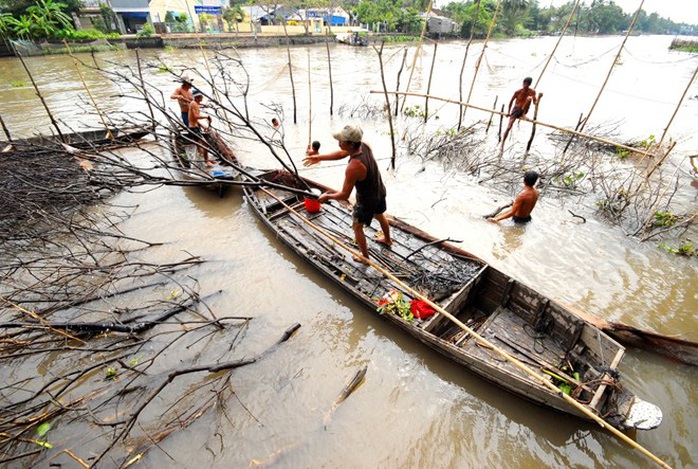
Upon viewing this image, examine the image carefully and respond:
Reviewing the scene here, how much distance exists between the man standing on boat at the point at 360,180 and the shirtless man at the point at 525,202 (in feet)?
8.14

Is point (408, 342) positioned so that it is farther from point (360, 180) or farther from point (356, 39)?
point (356, 39)

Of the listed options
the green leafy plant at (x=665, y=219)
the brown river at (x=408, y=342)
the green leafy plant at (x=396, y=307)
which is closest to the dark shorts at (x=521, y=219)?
the brown river at (x=408, y=342)

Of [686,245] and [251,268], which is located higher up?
[686,245]

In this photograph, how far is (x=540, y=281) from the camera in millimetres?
4789

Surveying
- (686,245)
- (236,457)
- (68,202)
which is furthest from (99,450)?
(686,245)

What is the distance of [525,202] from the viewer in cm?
538

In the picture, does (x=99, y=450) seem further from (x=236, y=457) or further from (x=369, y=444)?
(x=369, y=444)

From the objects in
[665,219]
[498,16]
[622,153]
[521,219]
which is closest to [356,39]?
[498,16]

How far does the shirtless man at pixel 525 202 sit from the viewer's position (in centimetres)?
503

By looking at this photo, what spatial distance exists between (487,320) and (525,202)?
2.62 meters

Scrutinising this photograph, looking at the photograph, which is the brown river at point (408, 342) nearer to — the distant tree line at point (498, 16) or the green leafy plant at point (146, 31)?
the distant tree line at point (498, 16)

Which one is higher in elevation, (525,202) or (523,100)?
(523,100)

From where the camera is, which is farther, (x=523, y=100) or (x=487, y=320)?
(x=523, y=100)

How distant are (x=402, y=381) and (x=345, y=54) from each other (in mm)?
29785
